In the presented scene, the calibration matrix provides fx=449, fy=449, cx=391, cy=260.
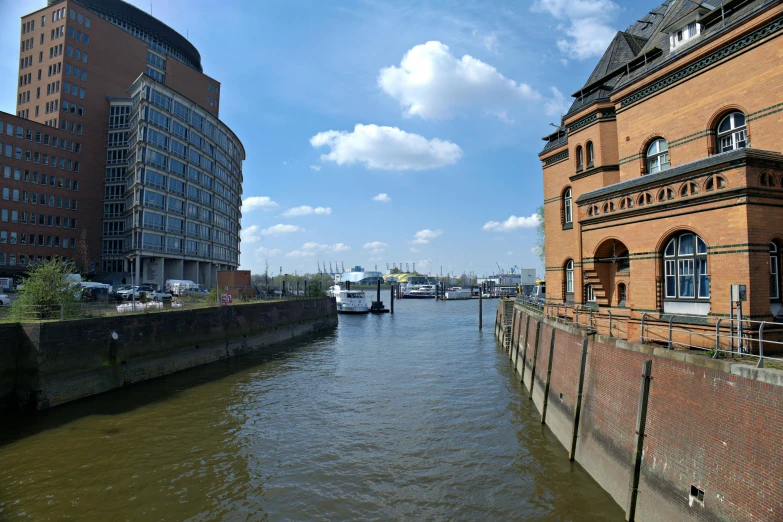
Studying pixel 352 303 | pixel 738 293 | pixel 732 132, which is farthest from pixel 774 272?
pixel 352 303

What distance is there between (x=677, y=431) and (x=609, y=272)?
8.95 metres

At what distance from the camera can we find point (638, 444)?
8320 mm

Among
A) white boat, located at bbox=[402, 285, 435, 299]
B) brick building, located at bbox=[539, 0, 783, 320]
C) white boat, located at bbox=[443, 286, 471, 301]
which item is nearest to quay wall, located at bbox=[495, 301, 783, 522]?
brick building, located at bbox=[539, 0, 783, 320]

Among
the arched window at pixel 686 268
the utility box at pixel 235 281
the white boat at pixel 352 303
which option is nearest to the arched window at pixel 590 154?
the arched window at pixel 686 268

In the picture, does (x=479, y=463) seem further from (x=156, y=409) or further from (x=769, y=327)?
(x=156, y=409)

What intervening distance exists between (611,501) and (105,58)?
8001 cm

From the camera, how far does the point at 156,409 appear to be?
53.6 ft

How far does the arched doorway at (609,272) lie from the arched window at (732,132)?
3.98 meters

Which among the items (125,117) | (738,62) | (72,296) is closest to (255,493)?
(72,296)

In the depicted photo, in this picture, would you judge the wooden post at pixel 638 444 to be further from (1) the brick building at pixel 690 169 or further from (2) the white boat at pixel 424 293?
(2) the white boat at pixel 424 293

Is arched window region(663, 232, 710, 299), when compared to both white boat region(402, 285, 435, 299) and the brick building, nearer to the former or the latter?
the brick building

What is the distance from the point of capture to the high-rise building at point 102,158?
55688mm

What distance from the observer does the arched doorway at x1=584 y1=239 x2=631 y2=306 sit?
15.2m

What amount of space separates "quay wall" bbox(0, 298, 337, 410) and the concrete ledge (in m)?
19.8
